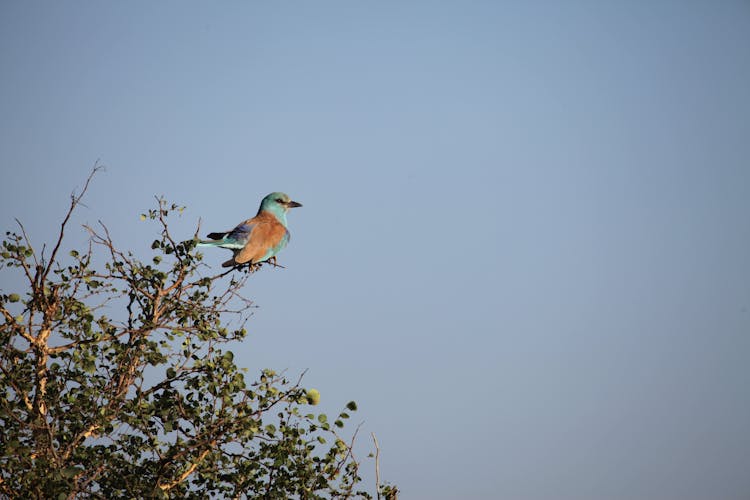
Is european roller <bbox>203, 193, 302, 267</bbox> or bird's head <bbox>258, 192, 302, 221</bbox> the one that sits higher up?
bird's head <bbox>258, 192, 302, 221</bbox>

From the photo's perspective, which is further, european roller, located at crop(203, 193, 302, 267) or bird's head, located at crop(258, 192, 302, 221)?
bird's head, located at crop(258, 192, 302, 221)

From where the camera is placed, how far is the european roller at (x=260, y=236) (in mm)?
7645

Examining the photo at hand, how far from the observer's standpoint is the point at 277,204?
917cm

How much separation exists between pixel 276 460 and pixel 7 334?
2216 millimetres

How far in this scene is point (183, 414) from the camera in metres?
5.66

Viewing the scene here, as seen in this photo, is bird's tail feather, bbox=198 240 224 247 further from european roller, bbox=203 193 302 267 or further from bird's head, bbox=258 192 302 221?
bird's head, bbox=258 192 302 221

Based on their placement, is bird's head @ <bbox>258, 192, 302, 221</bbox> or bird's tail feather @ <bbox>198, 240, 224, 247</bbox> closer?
bird's tail feather @ <bbox>198, 240, 224, 247</bbox>

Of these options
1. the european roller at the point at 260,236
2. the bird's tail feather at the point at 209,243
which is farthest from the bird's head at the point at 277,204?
the bird's tail feather at the point at 209,243

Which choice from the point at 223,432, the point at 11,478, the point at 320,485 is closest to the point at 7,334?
the point at 11,478

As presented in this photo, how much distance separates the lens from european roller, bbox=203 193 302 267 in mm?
7645

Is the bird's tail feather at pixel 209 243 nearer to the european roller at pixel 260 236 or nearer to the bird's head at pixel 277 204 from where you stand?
the european roller at pixel 260 236

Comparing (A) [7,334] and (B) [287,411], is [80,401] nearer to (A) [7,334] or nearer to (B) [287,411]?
(A) [7,334]

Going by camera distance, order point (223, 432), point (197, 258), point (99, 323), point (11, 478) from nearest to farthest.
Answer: point (11, 478) → point (223, 432) → point (99, 323) → point (197, 258)

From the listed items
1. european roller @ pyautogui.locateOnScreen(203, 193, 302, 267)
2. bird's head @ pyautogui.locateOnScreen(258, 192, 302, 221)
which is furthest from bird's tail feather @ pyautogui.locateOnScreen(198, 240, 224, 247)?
bird's head @ pyautogui.locateOnScreen(258, 192, 302, 221)
